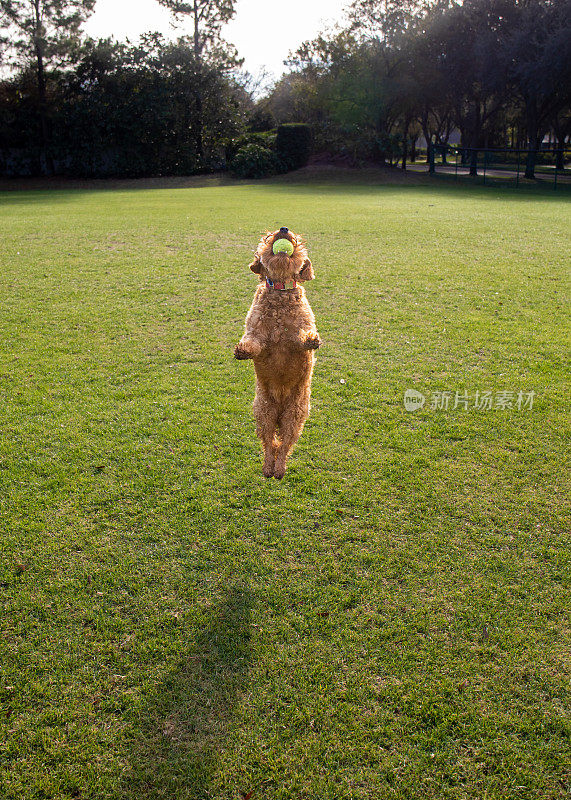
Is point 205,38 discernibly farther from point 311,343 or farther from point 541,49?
point 311,343

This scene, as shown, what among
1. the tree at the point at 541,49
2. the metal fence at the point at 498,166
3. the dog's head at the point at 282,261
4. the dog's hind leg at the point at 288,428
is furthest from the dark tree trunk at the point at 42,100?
the dog's hind leg at the point at 288,428

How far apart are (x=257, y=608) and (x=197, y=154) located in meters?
35.6

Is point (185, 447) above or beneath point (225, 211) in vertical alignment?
beneath

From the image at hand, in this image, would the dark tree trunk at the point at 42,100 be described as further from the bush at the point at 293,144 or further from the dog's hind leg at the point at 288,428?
the dog's hind leg at the point at 288,428

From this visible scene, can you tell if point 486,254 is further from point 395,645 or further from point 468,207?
point 395,645

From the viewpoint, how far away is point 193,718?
293 centimetres

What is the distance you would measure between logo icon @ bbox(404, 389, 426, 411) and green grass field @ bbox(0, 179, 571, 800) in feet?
0.39

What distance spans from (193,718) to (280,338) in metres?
2.13

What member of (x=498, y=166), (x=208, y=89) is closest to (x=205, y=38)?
(x=208, y=89)

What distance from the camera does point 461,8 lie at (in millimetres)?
30766

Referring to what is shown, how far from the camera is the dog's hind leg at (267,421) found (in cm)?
365

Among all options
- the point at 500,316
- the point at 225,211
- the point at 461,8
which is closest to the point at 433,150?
the point at 461,8

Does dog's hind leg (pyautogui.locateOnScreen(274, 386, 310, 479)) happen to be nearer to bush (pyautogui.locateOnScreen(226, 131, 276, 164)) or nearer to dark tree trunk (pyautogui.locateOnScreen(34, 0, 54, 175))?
bush (pyautogui.locateOnScreen(226, 131, 276, 164))

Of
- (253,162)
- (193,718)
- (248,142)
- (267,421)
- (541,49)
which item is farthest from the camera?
(248,142)
